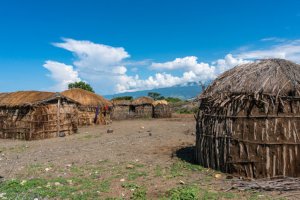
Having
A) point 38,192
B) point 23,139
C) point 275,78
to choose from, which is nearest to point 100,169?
point 38,192

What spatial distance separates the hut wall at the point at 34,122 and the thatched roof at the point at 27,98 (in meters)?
0.38

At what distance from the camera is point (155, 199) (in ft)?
25.7

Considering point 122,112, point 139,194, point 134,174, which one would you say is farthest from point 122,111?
point 139,194

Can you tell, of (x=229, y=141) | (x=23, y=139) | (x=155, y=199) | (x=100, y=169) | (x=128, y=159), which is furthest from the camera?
(x=23, y=139)

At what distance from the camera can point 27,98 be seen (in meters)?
23.3

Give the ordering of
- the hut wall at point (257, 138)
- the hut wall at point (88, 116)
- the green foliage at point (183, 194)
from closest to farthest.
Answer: the green foliage at point (183, 194)
the hut wall at point (257, 138)
the hut wall at point (88, 116)

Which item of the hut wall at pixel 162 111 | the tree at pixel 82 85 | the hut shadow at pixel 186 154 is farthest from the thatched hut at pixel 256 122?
the tree at pixel 82 85

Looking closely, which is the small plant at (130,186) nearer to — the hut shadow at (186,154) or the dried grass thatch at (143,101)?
the hut shadow at (186,154)

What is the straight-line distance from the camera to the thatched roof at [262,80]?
9.27 m

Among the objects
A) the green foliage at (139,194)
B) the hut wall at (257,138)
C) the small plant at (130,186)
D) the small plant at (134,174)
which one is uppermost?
the hut wall at (257,138)

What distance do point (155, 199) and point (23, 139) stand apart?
1678cm

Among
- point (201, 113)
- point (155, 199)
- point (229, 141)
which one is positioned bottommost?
point (155, 199)

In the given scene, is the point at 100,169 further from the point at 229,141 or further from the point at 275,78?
the point at 275,78

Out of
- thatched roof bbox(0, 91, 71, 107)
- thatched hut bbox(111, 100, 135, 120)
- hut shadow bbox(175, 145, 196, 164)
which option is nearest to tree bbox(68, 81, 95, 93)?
thatched hut bbox(111, 100, 135, 120)
